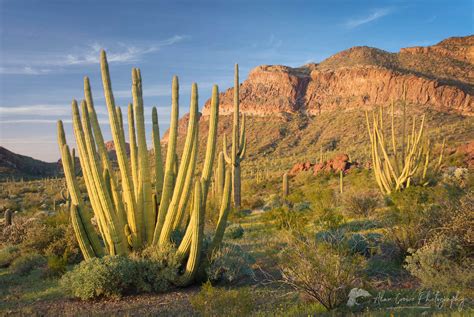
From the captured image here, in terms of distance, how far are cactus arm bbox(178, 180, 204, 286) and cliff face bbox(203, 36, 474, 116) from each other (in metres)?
69.2

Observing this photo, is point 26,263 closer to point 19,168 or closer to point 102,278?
point 102,278

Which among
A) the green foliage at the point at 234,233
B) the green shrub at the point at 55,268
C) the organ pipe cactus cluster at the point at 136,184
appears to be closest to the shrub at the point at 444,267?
the organ pipe cactus cluster at the point at 136,184

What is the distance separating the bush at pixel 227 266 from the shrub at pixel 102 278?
4.55 feet

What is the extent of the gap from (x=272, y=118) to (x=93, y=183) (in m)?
83.0

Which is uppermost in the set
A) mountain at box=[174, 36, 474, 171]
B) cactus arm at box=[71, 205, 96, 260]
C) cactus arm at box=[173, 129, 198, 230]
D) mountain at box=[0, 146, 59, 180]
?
mountain at box=[174, 36, 474, 171]

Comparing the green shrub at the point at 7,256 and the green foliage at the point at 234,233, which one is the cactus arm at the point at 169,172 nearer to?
the green foliage at the point at 234,233

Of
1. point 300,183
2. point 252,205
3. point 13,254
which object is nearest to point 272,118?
point 300,183

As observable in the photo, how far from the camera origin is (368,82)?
86.1 meters

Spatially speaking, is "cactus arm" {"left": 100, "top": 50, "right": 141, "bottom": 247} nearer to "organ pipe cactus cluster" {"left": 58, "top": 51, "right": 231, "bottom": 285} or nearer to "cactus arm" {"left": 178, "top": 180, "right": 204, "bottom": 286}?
"organ pipe cactus cluster" {"left": 58, "top": 51, "right": 231, "bottom": 285}

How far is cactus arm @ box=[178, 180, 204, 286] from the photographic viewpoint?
7.15 m

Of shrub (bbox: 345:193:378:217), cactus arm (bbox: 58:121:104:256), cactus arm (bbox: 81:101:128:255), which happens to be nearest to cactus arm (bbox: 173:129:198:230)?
cactus arm (bbox: 81:101:128:255)

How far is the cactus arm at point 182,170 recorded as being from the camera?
7746 millimetres

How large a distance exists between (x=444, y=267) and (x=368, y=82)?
85.2 meters

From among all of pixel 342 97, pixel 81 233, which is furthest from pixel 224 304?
pixel 342 97
